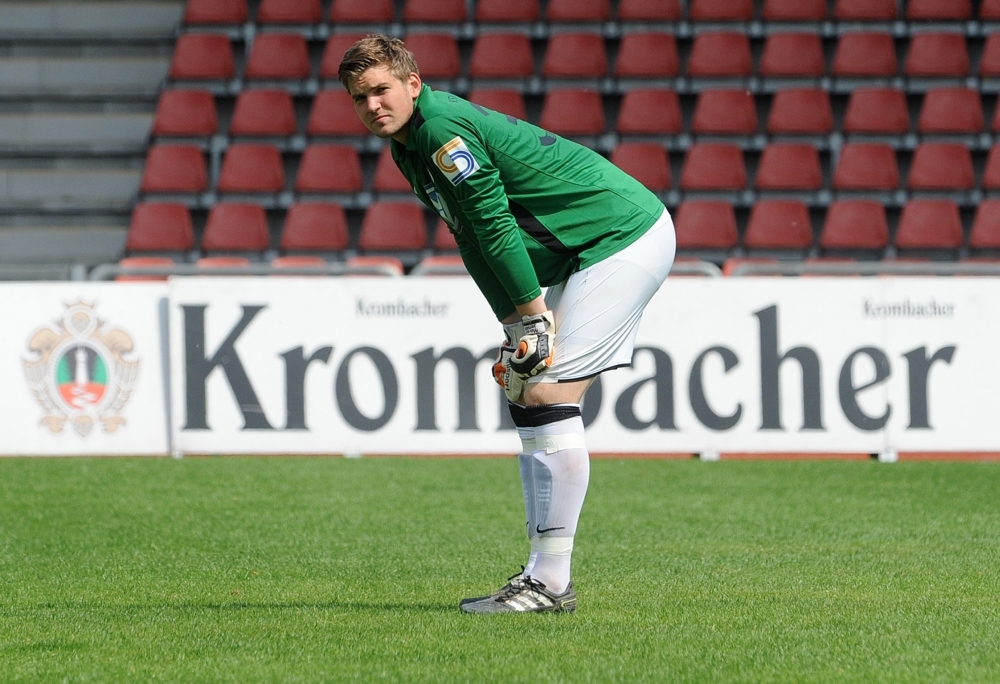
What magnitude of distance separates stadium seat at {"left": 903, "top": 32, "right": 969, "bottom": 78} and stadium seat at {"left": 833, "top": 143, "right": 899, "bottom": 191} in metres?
1.15

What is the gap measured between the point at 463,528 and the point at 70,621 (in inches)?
90.2

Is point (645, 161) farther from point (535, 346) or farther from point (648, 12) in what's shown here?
point (535, 346)

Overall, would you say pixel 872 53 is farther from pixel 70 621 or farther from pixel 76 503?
pixel 70 621

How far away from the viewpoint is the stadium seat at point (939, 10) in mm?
13820

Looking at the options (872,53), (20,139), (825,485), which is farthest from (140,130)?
(825,485)

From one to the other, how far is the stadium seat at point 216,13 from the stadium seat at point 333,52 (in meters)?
1.11

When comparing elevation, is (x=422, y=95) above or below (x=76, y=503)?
above

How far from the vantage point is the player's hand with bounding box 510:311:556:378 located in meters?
3.53

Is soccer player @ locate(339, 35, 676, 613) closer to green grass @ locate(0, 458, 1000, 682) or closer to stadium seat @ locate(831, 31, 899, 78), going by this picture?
green grass @ locate(0, 458, 1000, 682)

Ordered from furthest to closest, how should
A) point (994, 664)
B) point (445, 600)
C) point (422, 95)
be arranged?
point (445, 600)
point (422, 95)
point (994, 664)

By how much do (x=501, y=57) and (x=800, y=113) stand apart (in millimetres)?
2933

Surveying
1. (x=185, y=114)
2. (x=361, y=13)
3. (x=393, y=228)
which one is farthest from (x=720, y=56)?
(x=185, y=114)

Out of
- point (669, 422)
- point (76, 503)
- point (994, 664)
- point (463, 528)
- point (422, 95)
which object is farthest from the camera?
point (669, 422)

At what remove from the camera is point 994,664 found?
3.09 meters
